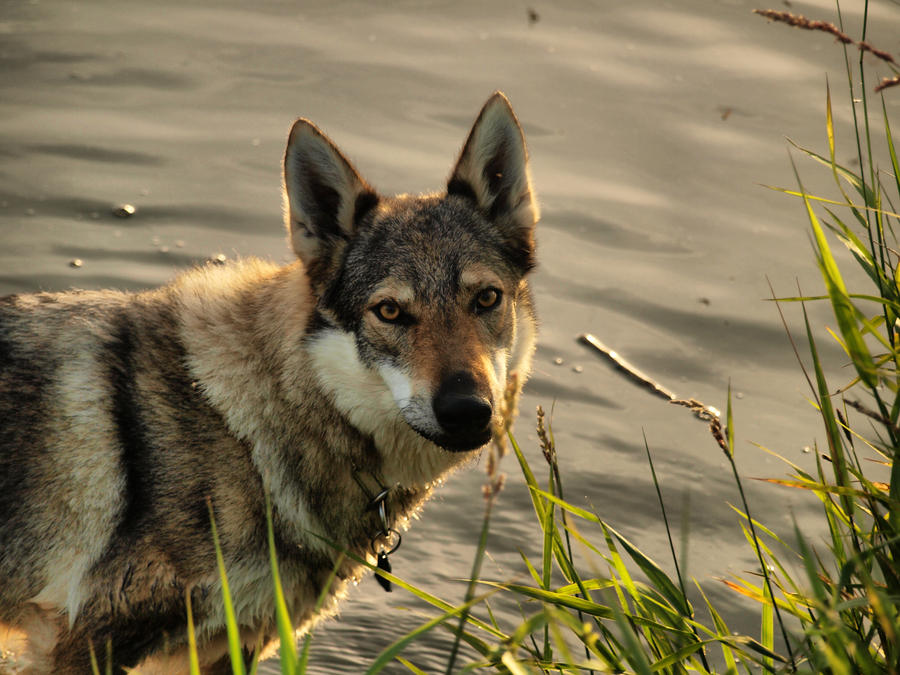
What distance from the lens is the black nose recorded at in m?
3.01

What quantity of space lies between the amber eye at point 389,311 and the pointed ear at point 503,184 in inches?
26.7

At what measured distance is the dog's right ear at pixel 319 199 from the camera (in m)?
3.44

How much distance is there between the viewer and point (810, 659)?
236cm

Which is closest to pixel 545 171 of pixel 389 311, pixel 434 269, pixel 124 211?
pixel 124 211

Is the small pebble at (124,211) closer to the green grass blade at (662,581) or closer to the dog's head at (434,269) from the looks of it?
the dog's head at (434,269)

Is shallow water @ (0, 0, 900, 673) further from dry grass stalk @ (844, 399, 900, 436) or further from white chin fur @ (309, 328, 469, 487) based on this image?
dry grass stalk @ (844, 399, 900, 436)

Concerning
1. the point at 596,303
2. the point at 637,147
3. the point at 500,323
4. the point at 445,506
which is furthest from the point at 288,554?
the point at 637,147

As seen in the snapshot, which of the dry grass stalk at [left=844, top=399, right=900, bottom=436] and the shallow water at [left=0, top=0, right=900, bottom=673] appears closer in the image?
the dry grass stalk at [left=844, top=399, right=900, bottom=436]

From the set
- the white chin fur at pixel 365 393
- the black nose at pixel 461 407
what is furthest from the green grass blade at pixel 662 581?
the white chin fur at pixel 365 393

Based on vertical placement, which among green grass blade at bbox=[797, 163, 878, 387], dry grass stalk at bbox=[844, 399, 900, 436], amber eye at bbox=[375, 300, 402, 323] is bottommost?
amber eye at bbox=[375, 300, 402, 323]

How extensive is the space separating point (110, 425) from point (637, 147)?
5.96 m

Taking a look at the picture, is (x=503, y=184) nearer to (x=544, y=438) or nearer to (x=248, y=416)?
(x=248, y=416)

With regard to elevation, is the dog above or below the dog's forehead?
below

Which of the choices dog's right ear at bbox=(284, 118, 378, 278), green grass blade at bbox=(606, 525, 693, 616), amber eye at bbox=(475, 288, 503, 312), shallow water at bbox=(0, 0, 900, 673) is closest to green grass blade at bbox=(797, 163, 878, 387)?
green grass blade at bbox=(606, 525, 693, 616)
